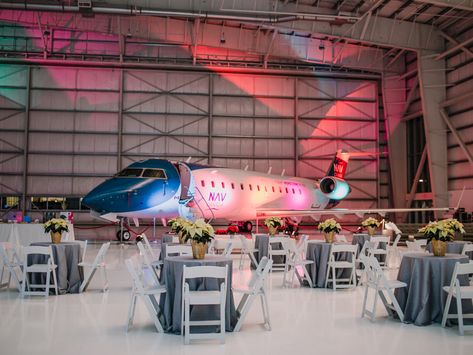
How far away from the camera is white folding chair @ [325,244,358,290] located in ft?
31.2

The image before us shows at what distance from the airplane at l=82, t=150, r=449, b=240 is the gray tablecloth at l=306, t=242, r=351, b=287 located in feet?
28.3

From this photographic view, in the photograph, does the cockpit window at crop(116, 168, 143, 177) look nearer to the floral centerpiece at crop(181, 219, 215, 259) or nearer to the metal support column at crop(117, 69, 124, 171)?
the metal support column at crop(117, 69, 124, 171)

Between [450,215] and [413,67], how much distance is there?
8500 mm

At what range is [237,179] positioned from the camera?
21.7 meters

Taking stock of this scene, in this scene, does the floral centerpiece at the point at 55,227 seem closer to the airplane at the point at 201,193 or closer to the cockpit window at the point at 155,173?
the airplane at the point at 201,193

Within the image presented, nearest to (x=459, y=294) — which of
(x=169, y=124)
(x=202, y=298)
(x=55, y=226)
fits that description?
(x=202, y=298)

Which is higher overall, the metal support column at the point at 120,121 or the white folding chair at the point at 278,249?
the metal support column at the point at 120,121

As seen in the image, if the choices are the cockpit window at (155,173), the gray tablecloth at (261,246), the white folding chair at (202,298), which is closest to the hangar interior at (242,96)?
the cockpit window at (155,173)

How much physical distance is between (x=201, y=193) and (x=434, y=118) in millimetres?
13045

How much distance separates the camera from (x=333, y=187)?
25.0 m

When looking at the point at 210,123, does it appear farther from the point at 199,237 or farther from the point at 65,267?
the point at 199,237

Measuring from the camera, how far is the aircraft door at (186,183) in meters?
18.7

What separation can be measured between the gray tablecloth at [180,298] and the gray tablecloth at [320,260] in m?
3.93

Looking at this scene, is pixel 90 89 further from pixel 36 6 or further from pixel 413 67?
pixel 413 67
